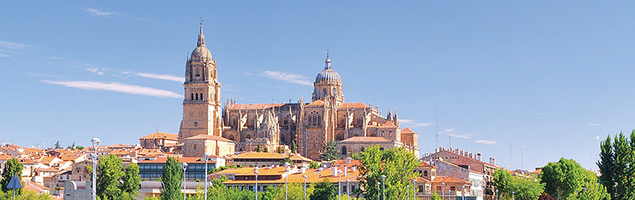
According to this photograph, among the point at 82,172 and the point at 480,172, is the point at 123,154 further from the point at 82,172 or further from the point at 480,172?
the point at 480,172

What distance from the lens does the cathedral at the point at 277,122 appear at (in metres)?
137

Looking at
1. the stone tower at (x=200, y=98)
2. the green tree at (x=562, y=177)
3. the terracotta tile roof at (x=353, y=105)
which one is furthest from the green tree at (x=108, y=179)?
the terracotta tile roof at (x=353, y=105)

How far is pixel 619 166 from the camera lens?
61750 millimetres

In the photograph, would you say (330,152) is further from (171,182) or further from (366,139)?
(171,182)

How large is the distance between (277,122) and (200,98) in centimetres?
1226

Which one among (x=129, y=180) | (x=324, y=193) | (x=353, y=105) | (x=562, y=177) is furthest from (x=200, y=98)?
(x=324, y=193)

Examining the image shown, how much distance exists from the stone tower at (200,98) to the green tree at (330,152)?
60.4 feet

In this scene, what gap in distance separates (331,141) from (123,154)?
28.7m

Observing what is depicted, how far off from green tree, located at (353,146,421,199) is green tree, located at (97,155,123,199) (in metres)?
20.2

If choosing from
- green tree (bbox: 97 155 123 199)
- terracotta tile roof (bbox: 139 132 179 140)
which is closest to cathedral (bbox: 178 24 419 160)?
terracotta tile roof (bbox: 139 132 179 140)

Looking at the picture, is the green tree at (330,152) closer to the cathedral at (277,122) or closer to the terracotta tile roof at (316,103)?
the cathedral at (277,122)

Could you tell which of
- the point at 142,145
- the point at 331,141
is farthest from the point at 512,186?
the point at 142,145

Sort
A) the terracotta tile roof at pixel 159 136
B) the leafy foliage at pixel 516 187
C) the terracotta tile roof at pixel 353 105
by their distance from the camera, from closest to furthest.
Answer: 1. the leafy foliage at pixel 516 187
2. the terracotta tile roof at pixel 353 105
3. the terracotta tile roof at pixel 159 136

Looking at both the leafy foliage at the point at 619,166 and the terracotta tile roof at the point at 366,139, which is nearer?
the leafy foliage at the point at 619,166
